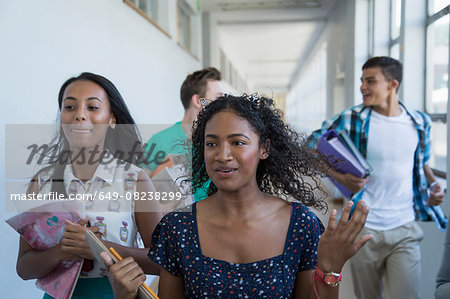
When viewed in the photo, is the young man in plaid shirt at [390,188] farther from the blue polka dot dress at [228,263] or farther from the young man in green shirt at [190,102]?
the blue polka dot dress at [228,263]

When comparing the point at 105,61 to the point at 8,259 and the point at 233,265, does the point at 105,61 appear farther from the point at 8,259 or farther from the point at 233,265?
the point at 233,265

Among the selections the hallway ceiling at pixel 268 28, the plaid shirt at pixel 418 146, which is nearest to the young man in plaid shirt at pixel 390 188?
the plaid shirt at pixel 418 146

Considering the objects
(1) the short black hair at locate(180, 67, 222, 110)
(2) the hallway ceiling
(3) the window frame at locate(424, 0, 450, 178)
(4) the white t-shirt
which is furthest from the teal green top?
(2) the hallway ceiling

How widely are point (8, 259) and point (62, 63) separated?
1.06 meters

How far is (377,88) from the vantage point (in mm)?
2604

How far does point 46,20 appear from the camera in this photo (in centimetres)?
202

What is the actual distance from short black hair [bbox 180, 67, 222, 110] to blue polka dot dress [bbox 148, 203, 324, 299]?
131 cm

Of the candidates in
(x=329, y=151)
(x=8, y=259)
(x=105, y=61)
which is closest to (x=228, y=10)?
(x=105, y=61)

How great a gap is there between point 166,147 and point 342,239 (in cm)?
116

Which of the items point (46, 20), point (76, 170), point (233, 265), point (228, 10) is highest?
point (228, 10)

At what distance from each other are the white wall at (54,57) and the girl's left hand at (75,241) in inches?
19.3

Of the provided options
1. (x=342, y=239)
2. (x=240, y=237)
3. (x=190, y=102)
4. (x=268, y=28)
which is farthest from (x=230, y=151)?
(x=268, y=28)

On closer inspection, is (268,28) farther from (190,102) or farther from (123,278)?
(123,278)

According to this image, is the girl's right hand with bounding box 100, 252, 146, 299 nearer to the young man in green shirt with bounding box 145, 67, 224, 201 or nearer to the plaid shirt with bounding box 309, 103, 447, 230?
the young man in green shirt with bounding box 145, 67, 224, 201
